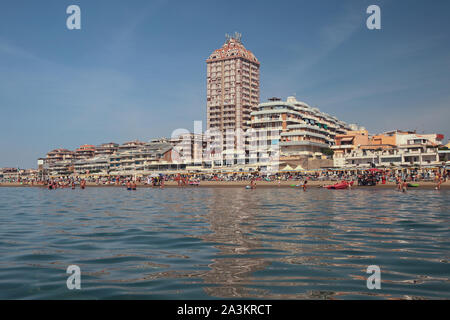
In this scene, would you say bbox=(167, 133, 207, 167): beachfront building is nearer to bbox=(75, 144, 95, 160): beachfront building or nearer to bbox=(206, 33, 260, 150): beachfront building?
bbox=(206, 33, 260, 150): beachfront building

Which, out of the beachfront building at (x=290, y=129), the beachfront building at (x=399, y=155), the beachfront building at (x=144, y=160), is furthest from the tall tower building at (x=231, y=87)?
the beachfront building at (x=399, y=155)

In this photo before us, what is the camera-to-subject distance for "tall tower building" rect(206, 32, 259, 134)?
431ft

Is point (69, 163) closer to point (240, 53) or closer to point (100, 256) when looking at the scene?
point (240, 53)

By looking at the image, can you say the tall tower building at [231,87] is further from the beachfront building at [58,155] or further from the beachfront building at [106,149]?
the beachfront building at [58,155]

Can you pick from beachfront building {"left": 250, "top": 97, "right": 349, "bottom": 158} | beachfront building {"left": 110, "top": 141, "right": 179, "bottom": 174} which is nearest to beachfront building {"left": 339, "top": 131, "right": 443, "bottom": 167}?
beachfront building {"left": 250, "top": 97, "right": 349, "bottom": 158}

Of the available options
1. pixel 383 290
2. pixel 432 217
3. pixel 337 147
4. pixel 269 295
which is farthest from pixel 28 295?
pixel 337 147

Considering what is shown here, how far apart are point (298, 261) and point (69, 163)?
155 meters

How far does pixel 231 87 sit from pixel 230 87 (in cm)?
44

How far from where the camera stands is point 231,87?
443ft

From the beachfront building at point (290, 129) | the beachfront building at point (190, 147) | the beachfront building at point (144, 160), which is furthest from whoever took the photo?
the beachfront building at point (190, 147)

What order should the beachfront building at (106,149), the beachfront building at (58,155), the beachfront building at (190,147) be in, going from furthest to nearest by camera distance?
the beachfront building at (58,155) < the beachfront building at (106,149) < the beachfront building at (190,147)

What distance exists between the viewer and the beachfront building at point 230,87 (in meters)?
131

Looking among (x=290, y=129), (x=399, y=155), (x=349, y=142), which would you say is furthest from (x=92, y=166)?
(x=399, y=155)

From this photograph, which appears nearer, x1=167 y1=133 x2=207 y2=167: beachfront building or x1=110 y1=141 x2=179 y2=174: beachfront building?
x1=110 y1=141 x2=179 y2=174: beachfront building
